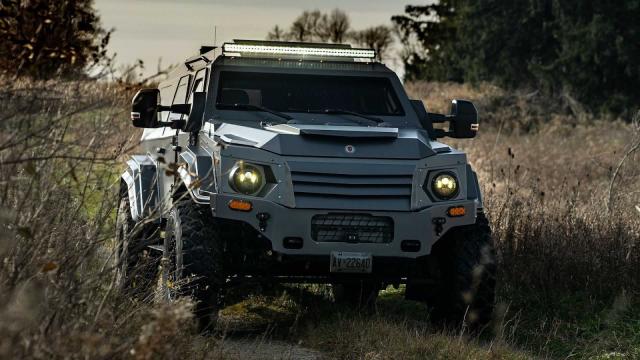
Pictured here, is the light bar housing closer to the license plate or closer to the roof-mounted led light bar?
the roof-mounted led light bar

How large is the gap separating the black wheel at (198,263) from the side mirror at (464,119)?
220cm

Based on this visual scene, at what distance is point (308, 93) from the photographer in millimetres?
9141

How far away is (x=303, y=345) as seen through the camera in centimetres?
789

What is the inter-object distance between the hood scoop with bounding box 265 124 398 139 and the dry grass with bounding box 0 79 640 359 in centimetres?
108

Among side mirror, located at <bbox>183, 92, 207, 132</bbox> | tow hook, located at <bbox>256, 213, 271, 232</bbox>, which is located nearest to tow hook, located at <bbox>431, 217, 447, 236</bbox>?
tow hook, located at <bbox>256, 213, 271, 232</bbox>

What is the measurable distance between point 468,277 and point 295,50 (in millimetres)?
2338

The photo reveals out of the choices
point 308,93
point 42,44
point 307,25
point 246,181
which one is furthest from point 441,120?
point 307,25

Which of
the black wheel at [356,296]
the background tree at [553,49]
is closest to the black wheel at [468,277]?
the black wheel at [356,296]

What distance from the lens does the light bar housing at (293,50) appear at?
29.7ft

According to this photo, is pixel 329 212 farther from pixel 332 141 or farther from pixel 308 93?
pixel 308 93

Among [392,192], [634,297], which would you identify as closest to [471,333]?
[392,192]

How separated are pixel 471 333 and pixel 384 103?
2.05 meters

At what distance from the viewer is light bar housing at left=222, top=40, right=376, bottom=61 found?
29.7 feet

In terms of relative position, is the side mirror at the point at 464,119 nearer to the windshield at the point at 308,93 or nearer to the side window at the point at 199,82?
the windshield at the point at 308,93
